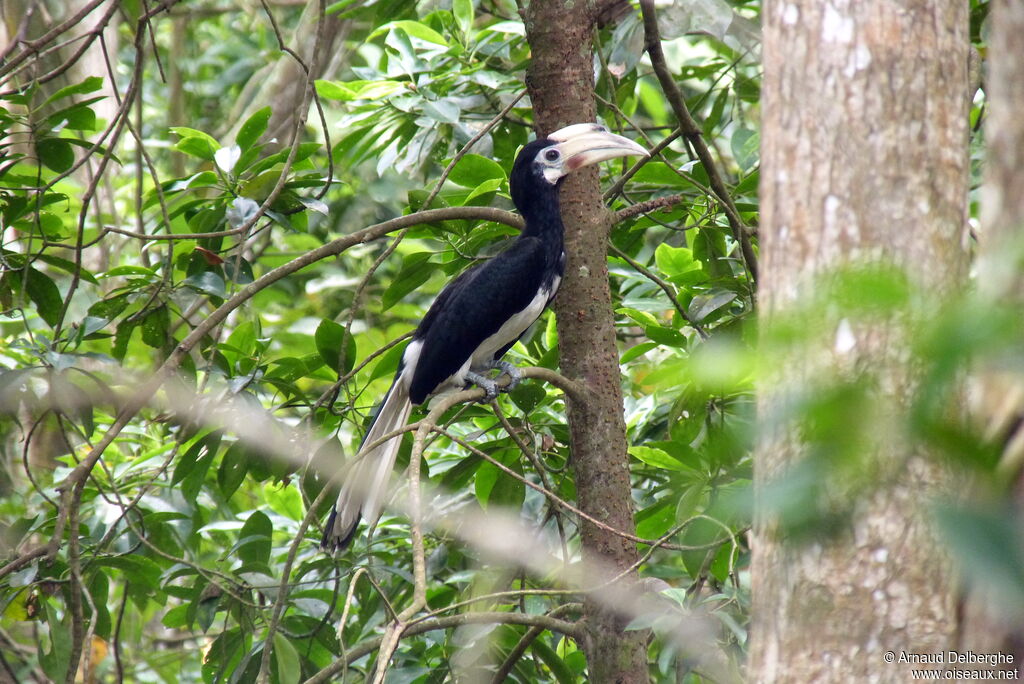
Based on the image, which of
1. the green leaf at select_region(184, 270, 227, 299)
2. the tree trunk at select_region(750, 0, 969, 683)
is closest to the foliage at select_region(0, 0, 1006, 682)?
the green leaf at select_region(184, 270, 227, 299)

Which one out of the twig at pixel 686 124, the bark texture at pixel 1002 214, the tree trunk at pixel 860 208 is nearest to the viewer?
the bark texture at pixel 1002 214

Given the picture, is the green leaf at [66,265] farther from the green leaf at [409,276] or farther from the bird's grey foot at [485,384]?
the bird's grey foot at [485,384]

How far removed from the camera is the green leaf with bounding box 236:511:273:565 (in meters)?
3.19

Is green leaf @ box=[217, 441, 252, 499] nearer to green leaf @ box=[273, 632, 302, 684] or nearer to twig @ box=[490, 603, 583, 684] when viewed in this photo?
green leaf @ box=[273, 632, 302, 684]

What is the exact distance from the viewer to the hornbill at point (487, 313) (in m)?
3.10

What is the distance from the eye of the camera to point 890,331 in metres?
0.97

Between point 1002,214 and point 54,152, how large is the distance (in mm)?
2719

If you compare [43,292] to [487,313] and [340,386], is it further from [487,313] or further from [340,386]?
[487,313]

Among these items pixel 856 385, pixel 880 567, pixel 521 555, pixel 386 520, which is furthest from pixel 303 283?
pixel 856 385

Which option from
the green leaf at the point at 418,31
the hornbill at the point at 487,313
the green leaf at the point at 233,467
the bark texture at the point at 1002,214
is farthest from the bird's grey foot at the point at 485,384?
the bark texture at the point at 1002,214

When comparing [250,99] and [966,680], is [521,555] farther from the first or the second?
[250,99]

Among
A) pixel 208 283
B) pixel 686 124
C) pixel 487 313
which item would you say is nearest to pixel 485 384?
pixel 487 313

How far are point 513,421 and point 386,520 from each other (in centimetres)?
78

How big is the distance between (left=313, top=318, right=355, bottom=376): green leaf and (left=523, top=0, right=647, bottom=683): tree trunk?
2.04ft
